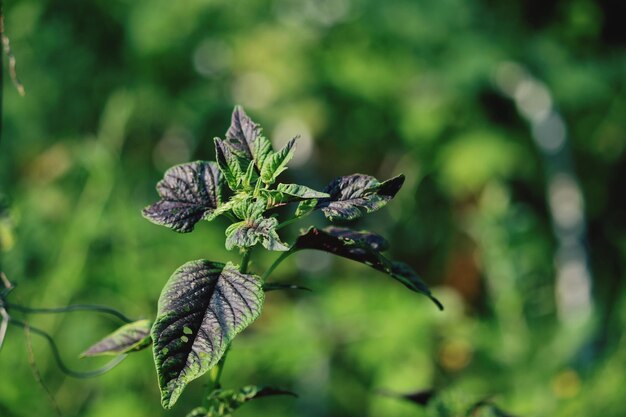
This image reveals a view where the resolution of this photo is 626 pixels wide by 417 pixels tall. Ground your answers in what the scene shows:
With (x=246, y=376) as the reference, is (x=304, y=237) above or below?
above

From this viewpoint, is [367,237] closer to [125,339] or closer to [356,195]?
[356,195]

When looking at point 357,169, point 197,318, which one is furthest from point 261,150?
point 357,169

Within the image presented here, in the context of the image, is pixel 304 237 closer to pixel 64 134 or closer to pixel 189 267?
pixel 189 267

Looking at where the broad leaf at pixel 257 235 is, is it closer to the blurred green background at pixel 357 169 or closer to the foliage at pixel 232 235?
the foliage at pixel 232 235

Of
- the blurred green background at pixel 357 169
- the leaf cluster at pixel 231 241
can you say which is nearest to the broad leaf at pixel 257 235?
the leaf cluster at pixel 231 241

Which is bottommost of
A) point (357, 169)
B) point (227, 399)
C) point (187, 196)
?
point (357, 169)

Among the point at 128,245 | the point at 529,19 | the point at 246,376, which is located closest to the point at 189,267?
the point at 128,245
